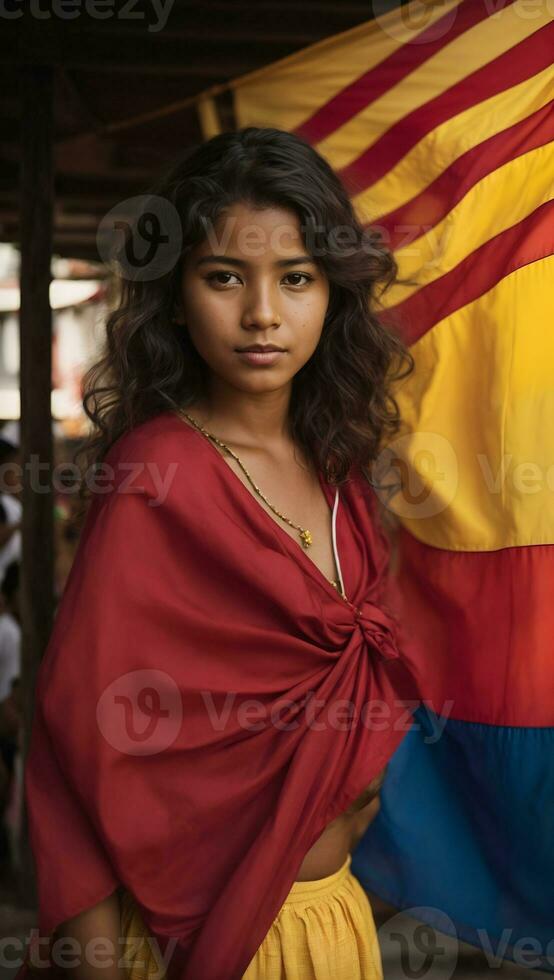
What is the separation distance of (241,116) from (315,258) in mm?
1184

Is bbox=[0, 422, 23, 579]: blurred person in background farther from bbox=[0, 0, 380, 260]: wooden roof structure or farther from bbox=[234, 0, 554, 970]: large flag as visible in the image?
bbox=[234, 0, 554, 970]: large flag

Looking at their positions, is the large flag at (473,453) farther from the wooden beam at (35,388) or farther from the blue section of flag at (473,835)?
the wooden beam at (35,388)

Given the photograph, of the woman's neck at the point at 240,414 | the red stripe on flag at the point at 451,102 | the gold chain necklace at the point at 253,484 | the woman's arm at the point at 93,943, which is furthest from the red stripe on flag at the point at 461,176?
the woman's arm at the point at 93,943

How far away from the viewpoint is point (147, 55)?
294cm

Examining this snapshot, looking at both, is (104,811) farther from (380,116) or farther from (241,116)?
(241,116)

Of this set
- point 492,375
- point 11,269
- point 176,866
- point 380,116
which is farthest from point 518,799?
point 11,269

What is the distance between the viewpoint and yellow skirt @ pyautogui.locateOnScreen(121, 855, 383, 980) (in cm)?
167

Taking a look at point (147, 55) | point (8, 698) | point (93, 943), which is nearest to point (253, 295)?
point (93, 943)

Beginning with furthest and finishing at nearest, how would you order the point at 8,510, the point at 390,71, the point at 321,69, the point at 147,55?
1. the point at 8,510
2. the point at 147,55
3. the point at 321,69
4. the point at 390,71

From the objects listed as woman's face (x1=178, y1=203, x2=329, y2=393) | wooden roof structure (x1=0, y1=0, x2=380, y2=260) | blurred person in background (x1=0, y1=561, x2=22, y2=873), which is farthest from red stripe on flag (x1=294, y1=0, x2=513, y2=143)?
blurred person in background (x1=0, y1=561, x2=22, y2=873)

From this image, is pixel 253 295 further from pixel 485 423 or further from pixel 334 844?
pixel 334 844

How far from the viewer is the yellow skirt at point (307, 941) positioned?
167 cm

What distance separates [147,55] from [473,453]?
1.67 m

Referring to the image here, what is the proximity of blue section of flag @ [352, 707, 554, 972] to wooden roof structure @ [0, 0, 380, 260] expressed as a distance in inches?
73.9
